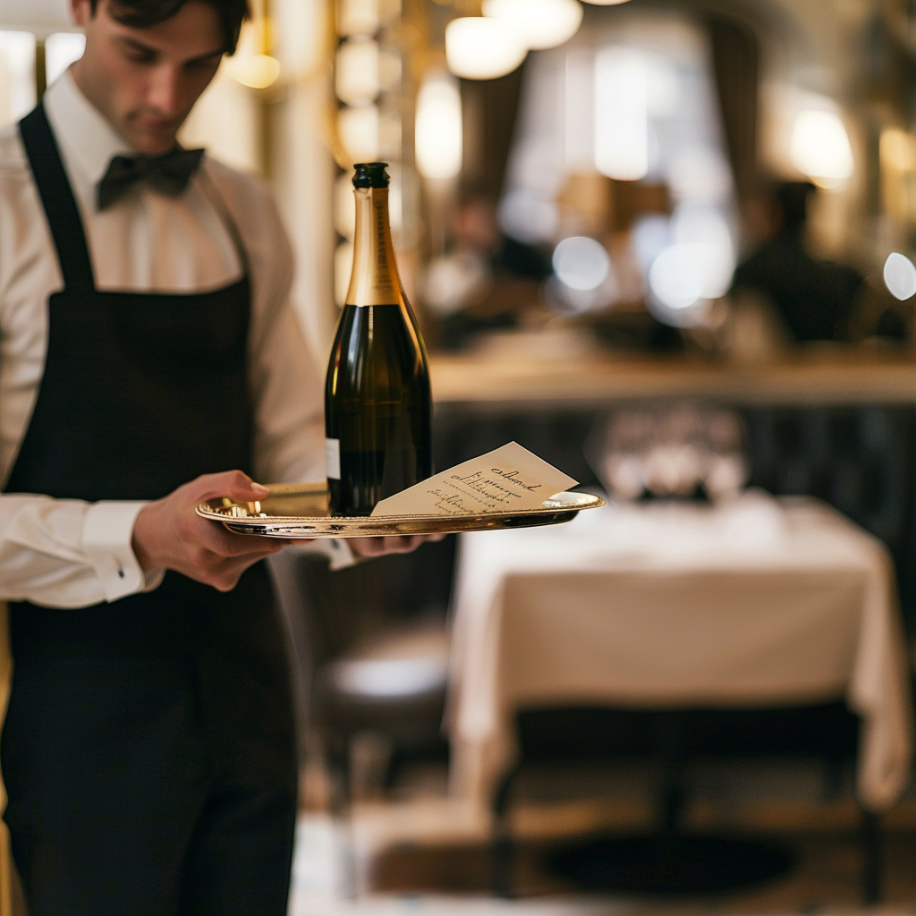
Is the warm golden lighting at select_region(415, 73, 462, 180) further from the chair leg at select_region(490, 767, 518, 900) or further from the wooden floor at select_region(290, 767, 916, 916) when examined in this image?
the chair leg at select_region(490, 767, 518, 900)

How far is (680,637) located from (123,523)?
196 cm

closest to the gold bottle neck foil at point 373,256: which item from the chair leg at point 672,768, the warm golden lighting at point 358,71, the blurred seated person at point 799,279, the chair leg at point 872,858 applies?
the chair leg at point 672,768

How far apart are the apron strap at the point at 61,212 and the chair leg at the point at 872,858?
7.80 ft

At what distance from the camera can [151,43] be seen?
102 centimetres

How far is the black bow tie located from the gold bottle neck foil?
0.26 m

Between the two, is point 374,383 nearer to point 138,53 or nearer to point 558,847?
point 138,53

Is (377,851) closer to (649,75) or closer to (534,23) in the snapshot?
(534,23)

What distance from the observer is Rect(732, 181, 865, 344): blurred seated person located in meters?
4.63

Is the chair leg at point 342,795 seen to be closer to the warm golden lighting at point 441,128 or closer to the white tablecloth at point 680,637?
the white tablecloth at point 680,637

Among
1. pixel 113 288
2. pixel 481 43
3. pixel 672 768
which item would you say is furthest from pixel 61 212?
pixel 481 43

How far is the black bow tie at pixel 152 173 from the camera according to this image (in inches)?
42.6

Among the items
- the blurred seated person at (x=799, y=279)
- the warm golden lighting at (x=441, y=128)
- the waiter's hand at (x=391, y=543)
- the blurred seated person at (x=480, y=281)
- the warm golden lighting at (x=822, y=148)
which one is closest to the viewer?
the waiter's hand at (x=391, y=543)

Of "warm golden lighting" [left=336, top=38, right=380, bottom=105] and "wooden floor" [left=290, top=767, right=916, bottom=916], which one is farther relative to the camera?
"warm golden lighting" [left=336, top=38, right=380, bottom=105]

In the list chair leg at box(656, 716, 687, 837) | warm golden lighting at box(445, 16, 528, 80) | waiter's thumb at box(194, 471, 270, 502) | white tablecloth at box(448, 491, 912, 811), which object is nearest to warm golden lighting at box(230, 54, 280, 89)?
white tablecloth at box(448, 491, 912, 811)
